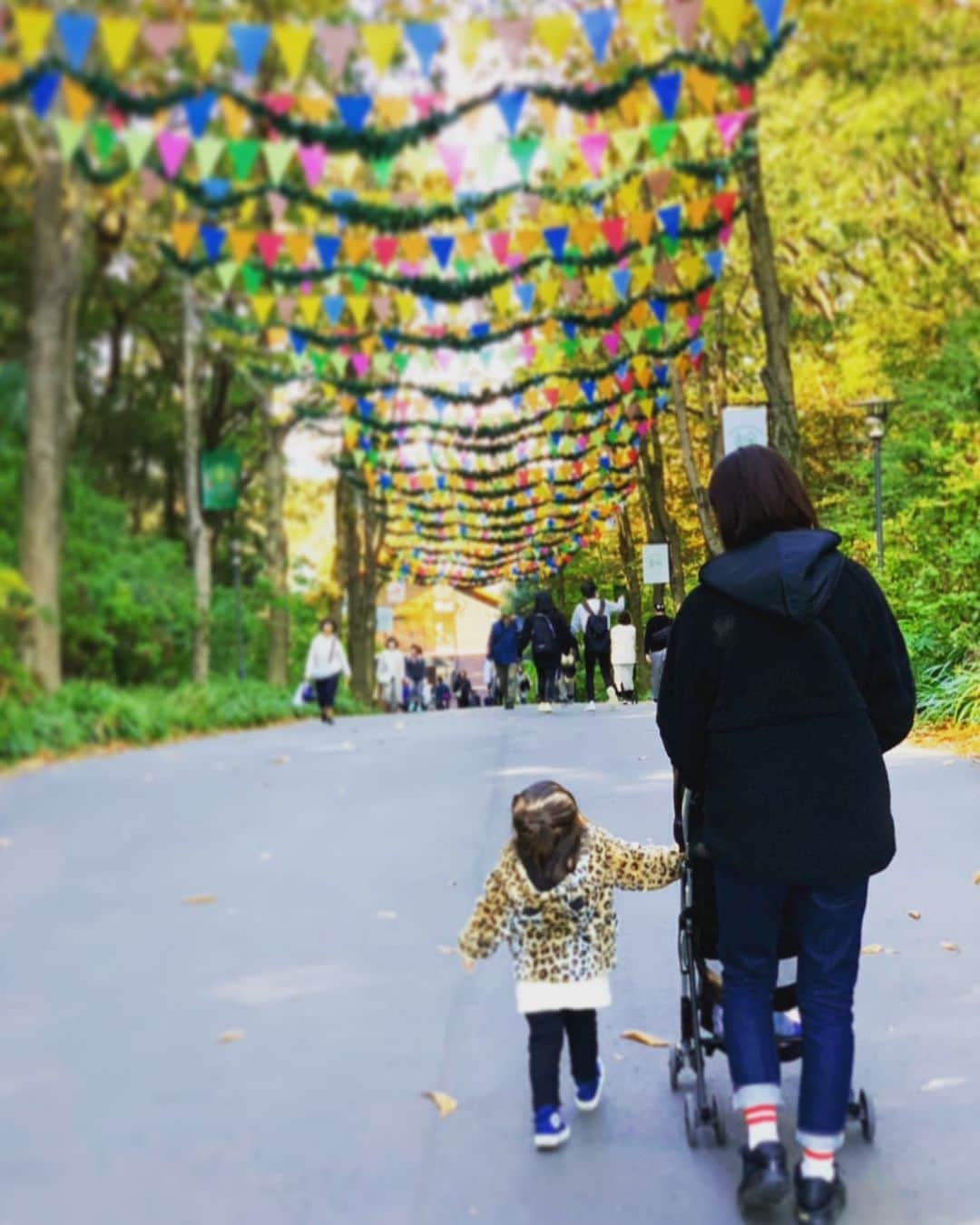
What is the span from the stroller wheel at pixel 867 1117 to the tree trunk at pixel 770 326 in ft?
39.6

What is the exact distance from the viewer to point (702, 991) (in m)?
3.26

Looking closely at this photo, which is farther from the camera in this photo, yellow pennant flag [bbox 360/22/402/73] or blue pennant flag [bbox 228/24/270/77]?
yellow pennant flag [bbox 360/22/402/73]

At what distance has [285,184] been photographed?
481 inches

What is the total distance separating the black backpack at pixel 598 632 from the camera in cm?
1872

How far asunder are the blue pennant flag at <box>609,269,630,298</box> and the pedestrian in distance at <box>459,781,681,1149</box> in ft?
44.5

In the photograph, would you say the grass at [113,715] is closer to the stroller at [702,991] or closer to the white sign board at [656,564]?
the stroller at [702,991]

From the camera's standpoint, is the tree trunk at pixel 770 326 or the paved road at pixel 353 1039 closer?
the paved road at pixel 353 1039

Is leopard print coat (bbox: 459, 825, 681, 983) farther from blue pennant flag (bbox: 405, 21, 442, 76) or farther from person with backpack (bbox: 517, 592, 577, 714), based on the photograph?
person with backpack (bbox: 517, 592, 577, 714)

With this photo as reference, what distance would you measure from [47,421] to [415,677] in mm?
31136

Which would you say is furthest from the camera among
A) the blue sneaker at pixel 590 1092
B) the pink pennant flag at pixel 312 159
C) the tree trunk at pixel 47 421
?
the pink pennant flag at pixel 312 159

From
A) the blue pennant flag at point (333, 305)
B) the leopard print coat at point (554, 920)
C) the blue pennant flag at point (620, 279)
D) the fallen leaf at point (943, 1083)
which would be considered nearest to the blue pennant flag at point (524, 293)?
the blue pennant flag at point (620, 279)

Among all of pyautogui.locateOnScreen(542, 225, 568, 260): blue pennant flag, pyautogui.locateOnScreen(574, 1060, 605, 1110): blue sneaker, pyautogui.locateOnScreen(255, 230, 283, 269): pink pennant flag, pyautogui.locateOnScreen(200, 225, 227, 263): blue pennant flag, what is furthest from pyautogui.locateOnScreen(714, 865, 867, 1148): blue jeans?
pyautogui.locateOnScreen(542, 225, 568, 260): blue pennant flag

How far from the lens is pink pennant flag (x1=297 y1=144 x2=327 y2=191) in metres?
11.0

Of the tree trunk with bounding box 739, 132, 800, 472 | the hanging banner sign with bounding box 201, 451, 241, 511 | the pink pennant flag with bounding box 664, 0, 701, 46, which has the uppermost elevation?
the pink pennant flag with bounding box 664, 0, 701, 46
